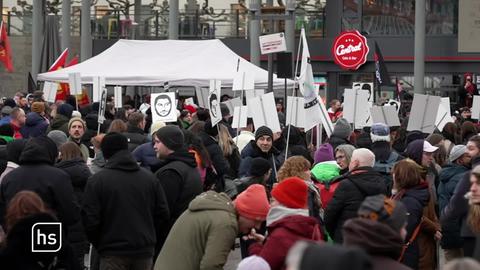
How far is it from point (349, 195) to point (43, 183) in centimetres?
236

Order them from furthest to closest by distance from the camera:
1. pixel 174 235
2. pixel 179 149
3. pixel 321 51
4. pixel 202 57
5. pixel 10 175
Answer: pixel 321 51 < pixel 202 57 < pixel 179 149 < pixel 10 175 < pixel 174 235

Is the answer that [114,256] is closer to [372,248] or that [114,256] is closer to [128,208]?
[128,208]

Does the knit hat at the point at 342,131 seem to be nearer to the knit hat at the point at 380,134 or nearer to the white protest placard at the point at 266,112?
the white protest placard at the point at 266,112

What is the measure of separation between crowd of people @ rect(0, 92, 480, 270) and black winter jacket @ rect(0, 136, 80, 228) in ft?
0.03

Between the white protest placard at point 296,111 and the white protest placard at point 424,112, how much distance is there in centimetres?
154

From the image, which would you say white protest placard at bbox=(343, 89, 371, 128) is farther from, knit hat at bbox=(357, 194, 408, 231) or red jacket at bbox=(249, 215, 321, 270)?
knit hat at bbox=(357, 194, 408, 231)

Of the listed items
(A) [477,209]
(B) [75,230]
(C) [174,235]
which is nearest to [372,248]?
(C) [174,235]

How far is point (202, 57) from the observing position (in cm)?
2692

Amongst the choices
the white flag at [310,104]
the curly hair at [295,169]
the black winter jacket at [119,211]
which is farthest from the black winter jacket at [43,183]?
the white flag at [310,104]

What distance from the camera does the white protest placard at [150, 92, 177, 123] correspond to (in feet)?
62.4

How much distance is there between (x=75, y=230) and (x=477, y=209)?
3.68 meters

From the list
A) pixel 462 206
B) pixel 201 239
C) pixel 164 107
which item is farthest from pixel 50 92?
pixel 201 239

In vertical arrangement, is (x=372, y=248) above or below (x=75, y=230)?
above

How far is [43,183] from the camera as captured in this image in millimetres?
9055
